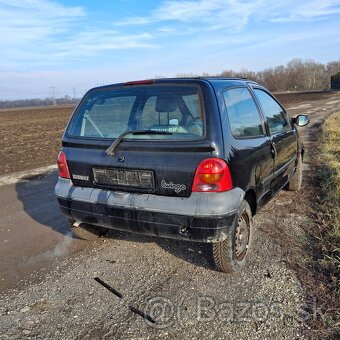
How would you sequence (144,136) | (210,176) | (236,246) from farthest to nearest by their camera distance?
(236,246)
(144,136)
(210,176)

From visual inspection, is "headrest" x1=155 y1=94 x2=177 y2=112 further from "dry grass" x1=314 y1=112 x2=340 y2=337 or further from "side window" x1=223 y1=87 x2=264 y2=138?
"dry grass" x1=314 y1=112 x2=340 y2=337

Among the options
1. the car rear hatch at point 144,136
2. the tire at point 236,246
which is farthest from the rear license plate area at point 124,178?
the tire at point 236,246

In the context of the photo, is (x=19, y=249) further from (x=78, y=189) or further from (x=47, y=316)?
(x=47, y=316)

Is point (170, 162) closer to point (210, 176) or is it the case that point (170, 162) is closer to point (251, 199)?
point (210, 176)

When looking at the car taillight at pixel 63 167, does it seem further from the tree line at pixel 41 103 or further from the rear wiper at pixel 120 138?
the tree line at pixel 41 103

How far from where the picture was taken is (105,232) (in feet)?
14.7

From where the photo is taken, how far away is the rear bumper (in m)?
3.04

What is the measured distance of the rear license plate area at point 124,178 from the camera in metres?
3.23

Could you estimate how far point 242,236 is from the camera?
11.9 feet

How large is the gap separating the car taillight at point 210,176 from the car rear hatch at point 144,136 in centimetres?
5

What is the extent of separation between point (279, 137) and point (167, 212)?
2.24 metres

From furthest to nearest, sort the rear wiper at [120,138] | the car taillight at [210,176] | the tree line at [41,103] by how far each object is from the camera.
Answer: the tree line at [41,103] < the rear wiper at [120,138] < the car taillight at [210,176]

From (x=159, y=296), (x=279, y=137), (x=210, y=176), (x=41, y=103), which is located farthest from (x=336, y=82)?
(x=41, y=103)

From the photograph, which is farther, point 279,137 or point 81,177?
point 279,137
